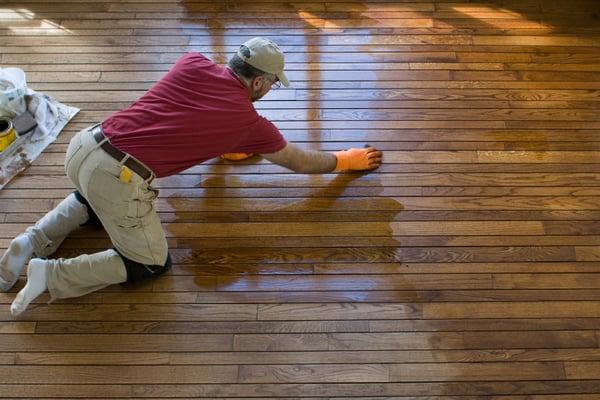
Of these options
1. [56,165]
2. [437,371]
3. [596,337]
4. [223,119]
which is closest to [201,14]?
[56,165]

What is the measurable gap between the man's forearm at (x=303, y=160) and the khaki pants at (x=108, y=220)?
0.54 metres

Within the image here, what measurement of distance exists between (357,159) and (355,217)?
0.28m

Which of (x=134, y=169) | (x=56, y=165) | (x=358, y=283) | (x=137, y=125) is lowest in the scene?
(x=358, y=283)

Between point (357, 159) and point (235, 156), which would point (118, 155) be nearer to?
point (235, 156)

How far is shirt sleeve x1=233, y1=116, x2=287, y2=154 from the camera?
2.53 meters

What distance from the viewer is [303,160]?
9.07ft

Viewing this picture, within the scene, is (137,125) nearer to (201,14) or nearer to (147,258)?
(147,258)

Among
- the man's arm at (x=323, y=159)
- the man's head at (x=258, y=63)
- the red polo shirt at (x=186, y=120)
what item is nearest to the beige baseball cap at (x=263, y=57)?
the man's head at (x=258, y=63)

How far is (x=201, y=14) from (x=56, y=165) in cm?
127

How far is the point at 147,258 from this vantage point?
8.52 feet

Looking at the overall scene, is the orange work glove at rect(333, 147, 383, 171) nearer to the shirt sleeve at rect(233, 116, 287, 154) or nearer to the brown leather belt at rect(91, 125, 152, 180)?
the shirt sleeve at rect(233, 116, 287, 154)

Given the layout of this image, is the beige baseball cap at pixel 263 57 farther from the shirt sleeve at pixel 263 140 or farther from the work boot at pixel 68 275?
the work boot at pixel 68 275

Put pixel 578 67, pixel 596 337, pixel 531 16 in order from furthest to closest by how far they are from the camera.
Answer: pixel 531 16
pixel 578 67
pixel 596 337

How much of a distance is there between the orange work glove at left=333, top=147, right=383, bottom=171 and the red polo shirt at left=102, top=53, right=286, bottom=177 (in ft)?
1.94
